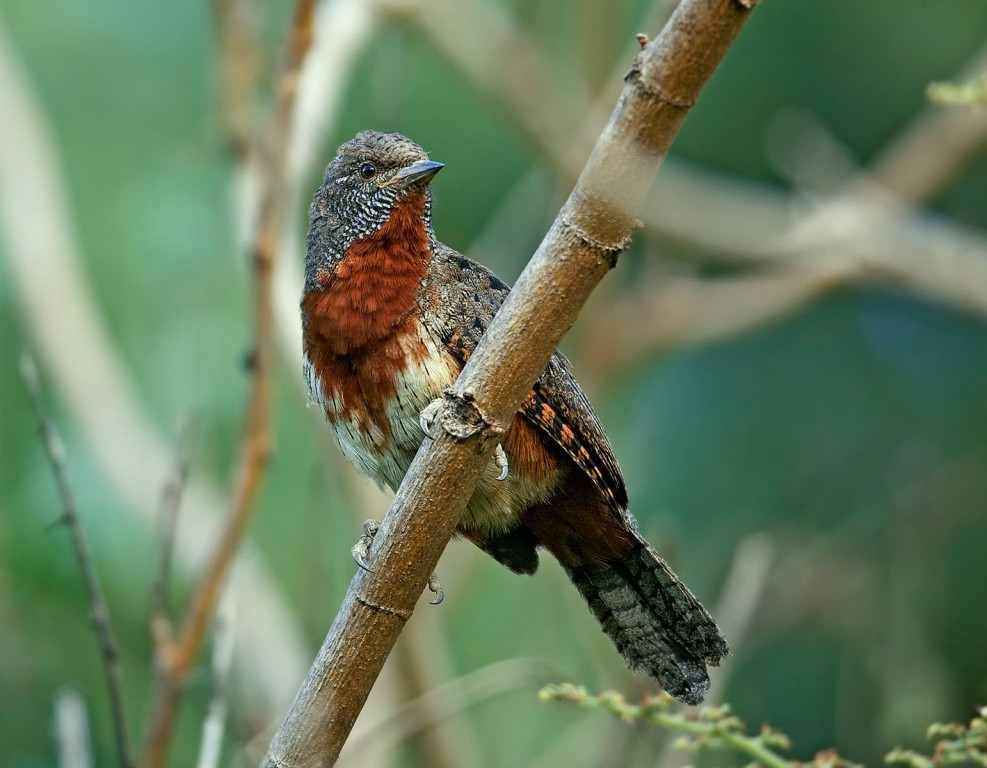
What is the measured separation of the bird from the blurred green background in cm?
91

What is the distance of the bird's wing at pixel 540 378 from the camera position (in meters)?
3.03

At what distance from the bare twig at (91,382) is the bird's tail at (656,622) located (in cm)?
254

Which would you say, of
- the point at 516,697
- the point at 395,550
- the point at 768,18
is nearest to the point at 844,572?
the point at 516,697

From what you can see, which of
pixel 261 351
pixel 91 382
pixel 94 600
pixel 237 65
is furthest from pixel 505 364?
pixel 91 382

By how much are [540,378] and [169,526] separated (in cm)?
98

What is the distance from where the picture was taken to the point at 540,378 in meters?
3.00

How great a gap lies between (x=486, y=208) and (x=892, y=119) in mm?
2829

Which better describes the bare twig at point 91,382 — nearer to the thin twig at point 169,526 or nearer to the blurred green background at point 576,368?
the blurred green background at point 576,368

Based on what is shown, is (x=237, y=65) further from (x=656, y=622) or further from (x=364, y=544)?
(x=656, y=622)

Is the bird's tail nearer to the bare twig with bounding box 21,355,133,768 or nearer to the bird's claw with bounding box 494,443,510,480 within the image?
the bird's claw with bounding box 494,443,510,480

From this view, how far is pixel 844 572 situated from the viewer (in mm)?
6328

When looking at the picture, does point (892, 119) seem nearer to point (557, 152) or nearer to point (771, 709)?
point (557, 152)

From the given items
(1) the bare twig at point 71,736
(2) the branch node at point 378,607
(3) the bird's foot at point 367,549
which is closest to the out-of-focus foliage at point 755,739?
(2) the branch node at point 378,607

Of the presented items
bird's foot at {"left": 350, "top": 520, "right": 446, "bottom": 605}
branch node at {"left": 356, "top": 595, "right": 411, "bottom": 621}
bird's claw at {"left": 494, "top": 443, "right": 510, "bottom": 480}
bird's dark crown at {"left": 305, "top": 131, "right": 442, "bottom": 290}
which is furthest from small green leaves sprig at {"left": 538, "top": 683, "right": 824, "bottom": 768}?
bird's dark crown at {"left": 305, "top": 131, "right": 442, "bottom": 290}
